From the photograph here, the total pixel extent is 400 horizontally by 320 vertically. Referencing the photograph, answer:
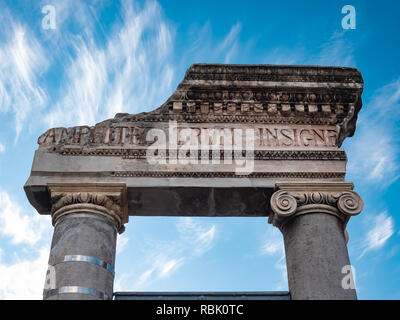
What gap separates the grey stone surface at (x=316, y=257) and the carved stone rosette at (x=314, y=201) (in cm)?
13

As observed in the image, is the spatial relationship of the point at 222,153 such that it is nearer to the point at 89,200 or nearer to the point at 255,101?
the point at 255,101

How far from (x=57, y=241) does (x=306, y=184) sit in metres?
4.67

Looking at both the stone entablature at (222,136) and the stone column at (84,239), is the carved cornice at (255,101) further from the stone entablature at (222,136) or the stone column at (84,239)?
the stone column at (84,239)

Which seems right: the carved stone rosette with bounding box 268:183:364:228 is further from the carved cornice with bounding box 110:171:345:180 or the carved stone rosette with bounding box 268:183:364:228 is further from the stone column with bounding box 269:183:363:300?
the carved cornice with bounding box 110:171:345:180

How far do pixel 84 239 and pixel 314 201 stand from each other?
13.8ft

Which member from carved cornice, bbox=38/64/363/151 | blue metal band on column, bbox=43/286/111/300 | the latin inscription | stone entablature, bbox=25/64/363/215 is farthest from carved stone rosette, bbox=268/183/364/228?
blue metal band on column, bbox=43/286/111/300

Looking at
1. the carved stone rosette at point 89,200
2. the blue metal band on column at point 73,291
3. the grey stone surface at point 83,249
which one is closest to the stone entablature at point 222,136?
the carved stone rosette at point 89,200

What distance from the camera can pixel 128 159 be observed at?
398 inches

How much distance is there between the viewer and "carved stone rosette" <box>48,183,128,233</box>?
934 cm

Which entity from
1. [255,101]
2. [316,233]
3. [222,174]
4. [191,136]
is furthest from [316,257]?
[255,101]
